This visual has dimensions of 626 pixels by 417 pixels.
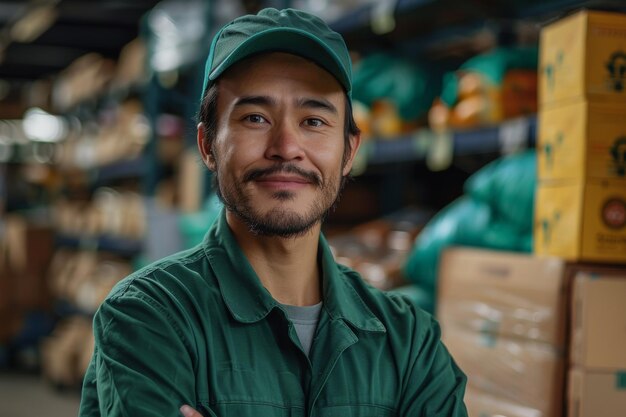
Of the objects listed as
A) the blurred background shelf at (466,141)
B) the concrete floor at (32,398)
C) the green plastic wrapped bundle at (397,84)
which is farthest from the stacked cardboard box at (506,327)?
the concrete floor at (32,398)

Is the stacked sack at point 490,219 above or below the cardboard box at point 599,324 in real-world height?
above

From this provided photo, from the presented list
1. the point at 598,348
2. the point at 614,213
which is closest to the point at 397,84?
the point at 614,213

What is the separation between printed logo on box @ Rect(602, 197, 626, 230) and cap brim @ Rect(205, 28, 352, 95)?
36.2 inches

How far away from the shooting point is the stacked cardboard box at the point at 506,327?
1906mm

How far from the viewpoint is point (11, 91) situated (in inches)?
343

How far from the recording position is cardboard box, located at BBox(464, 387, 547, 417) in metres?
1.96

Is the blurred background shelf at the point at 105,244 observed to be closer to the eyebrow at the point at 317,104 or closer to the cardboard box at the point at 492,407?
the cardboard box at the point at 492,407

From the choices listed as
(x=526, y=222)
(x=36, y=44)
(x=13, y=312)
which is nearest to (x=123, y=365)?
(x=526, y=222)

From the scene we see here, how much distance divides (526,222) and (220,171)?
1.20m

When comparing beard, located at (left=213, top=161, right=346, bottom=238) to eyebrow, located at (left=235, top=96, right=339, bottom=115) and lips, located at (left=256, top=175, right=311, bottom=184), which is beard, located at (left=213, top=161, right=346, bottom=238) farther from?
eyebrow, located at (left=235, top=96, right=339, bottom=115)

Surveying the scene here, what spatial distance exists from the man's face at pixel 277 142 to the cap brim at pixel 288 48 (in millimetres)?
21

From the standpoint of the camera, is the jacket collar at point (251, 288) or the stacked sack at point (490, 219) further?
the stacked sack at point (490, 219)

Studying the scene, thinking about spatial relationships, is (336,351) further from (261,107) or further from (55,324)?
(55,324)

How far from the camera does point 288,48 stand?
54.6 inches
